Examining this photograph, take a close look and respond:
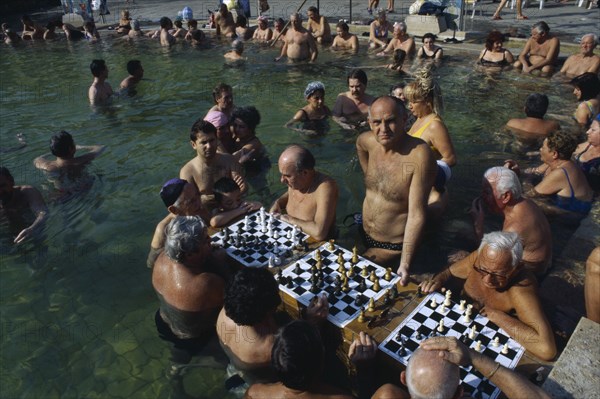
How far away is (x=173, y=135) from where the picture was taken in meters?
9.84

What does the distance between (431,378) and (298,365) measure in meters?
0.80

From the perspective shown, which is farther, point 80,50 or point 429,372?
point 80,50

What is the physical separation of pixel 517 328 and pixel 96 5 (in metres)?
25.1

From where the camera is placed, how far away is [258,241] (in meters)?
4.91

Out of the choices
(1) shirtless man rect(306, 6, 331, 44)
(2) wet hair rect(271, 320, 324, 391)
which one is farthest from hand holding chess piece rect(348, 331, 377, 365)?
(1) shirtless man rect(306, 6, 331, 44)

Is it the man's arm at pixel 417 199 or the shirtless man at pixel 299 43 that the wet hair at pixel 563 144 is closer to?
the man's arm at pixel 417 199

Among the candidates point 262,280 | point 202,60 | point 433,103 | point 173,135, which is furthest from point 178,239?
point 202,60

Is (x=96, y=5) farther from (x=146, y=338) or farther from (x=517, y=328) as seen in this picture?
(x=517, y=328)

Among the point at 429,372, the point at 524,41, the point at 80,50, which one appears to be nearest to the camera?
the point at 429,372

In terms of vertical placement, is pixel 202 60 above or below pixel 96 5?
below

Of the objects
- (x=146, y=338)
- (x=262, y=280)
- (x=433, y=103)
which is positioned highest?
(x=433, y=103)

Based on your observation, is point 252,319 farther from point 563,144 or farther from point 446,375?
point 563,144

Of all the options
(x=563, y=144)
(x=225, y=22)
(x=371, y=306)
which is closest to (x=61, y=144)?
(x=371, y=306)

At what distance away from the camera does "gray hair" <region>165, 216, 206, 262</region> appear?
392 cm
